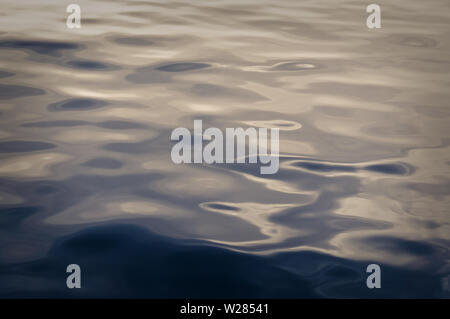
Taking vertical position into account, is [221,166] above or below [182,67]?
below

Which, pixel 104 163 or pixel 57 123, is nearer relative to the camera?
pixel 104 163

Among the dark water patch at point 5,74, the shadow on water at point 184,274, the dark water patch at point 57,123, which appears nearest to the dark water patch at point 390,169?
the shadow on water at point 184,274

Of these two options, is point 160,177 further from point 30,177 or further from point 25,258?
point 25,258

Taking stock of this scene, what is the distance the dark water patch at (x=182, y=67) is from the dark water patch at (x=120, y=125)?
774 mm

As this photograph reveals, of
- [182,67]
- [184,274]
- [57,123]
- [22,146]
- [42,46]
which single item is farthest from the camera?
[42,46]

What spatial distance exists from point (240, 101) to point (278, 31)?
144 cm

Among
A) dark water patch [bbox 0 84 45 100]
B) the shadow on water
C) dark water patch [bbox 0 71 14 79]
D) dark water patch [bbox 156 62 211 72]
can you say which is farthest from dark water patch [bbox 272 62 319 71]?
the shadow on water

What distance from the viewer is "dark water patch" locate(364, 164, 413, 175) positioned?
2.09m

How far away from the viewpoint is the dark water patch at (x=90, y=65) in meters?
3.20

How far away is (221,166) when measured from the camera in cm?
213

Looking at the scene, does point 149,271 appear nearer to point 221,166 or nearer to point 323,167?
point 221,166

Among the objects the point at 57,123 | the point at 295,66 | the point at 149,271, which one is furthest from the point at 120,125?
the point at 295,66

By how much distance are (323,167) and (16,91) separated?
1.64 m

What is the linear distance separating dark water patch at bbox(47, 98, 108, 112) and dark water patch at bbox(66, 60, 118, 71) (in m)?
0.51
